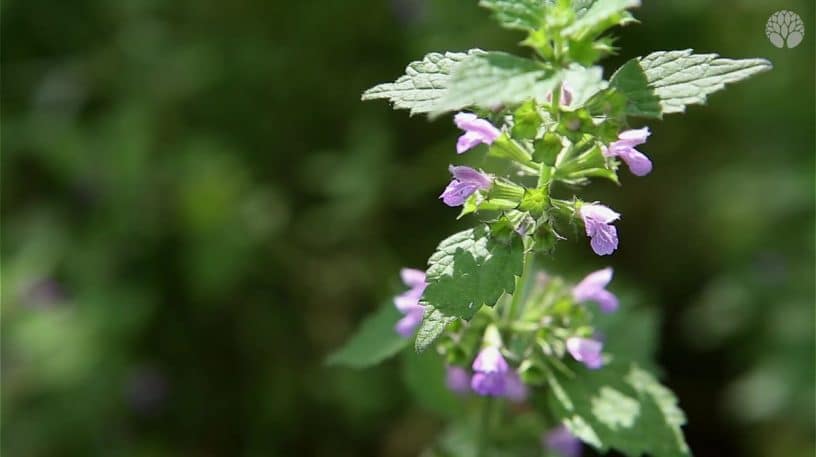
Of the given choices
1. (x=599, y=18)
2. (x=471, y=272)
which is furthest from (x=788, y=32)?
(x=471, y=272)

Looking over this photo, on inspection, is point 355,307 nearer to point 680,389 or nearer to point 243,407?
point 243,407

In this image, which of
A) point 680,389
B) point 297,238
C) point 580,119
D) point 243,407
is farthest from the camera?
point 297,238

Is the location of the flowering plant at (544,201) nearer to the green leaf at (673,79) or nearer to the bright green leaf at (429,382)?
the green leaf at (673,79)

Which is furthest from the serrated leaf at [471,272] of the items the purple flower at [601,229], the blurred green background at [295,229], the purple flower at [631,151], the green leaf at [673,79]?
the blurred green background at [295,229]

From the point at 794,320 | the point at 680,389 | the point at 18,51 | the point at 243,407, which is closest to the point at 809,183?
the point at 794,320

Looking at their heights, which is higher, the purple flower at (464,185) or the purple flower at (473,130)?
the purple flower at (473,130)

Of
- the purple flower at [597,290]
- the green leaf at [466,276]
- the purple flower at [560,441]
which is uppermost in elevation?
the green leaf at [466,276]

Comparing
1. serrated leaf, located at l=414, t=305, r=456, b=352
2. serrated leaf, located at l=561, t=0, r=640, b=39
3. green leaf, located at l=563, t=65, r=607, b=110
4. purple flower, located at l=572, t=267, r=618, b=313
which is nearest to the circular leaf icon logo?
purple flower, located at l=572, t=267, r=618, b=313

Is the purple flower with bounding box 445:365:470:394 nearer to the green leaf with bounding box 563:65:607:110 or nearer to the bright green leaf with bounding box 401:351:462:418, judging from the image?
the bright green leaf with bounding box 401:351:462:418
